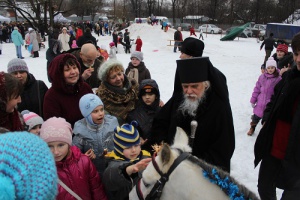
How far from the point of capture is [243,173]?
4676mm

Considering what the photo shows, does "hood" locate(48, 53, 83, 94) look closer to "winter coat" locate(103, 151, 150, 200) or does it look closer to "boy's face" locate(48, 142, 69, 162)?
"boy's face" locate(48, 142, 69, 162)

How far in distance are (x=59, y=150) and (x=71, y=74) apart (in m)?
1.06

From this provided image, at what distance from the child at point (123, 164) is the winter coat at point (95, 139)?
25 centimetres

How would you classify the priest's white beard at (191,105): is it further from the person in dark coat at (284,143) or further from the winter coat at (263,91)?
the winter coat at (263,91)

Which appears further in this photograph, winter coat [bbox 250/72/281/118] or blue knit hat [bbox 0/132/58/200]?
winter coat [bbox 250/72/281/118]

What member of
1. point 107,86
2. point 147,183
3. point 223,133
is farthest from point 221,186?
point 107,86

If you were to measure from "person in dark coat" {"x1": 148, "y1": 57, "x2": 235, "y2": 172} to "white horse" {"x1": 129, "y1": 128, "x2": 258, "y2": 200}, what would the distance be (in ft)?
2.16

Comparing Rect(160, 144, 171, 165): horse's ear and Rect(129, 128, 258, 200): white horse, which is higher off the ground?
Rect(160, 144, 171, 165): horse's ear

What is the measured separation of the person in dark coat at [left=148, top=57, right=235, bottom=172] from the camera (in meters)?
2.30

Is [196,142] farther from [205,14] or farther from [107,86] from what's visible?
[205,14]

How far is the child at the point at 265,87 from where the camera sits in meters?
5.57

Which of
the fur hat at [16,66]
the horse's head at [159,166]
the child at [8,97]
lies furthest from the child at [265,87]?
the child at [8,97]

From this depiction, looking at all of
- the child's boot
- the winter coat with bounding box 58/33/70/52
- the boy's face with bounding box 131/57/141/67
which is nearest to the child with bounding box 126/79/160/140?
the boy's face with bounding box 131/57/141/67

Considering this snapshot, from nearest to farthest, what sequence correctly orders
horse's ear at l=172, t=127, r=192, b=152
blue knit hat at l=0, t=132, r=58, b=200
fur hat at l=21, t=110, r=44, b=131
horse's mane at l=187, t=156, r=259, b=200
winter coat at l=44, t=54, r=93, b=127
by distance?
blue knit hat at l=0, t=132, r=58, b=200 < horse's mane at l=187, t=156, r=259, b=200 < horse's ear at l=172, t=127, r=192, b=152 < fur hat at l=21, t=110, r=44, b=131 < winter coat at l=44, t=54, r=93, b=127
